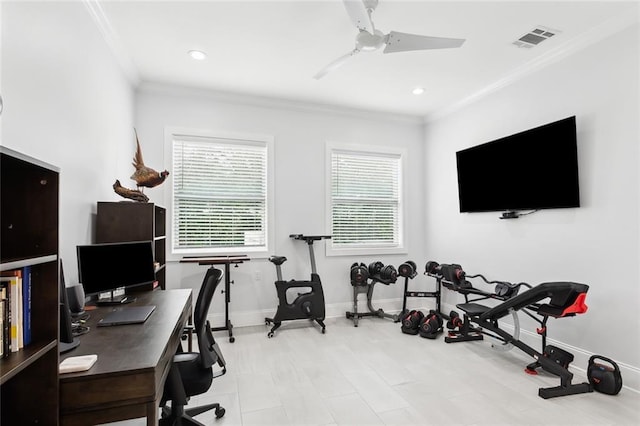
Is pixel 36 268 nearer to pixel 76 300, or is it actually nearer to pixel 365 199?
pixel 76 300

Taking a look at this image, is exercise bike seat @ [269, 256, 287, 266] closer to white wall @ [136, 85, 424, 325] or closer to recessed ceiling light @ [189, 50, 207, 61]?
white wall @ [136, 85, 424, 325]

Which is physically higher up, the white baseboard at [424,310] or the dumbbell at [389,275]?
the dumbbell at [389,275]

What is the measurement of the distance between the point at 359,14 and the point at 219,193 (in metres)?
2.74

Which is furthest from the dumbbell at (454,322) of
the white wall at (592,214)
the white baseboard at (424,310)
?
the white wall at (592,214)

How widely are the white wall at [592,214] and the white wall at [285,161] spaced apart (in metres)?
1.73

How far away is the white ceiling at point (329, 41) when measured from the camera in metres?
2.55

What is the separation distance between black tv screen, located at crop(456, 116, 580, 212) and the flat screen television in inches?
140

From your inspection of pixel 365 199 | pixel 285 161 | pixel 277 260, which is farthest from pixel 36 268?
pixel 365 199

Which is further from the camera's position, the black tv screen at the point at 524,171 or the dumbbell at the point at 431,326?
the dumbbell at the point at 431,326

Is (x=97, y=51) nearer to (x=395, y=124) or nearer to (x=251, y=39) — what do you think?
(x=251, y=39)

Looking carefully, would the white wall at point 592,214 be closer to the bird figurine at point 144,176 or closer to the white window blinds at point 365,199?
the white window blinds at point 365,199

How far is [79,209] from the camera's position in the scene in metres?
2.38

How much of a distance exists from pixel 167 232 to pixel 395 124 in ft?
11.6

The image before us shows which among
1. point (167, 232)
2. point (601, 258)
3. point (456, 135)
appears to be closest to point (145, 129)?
point (167, 232)
